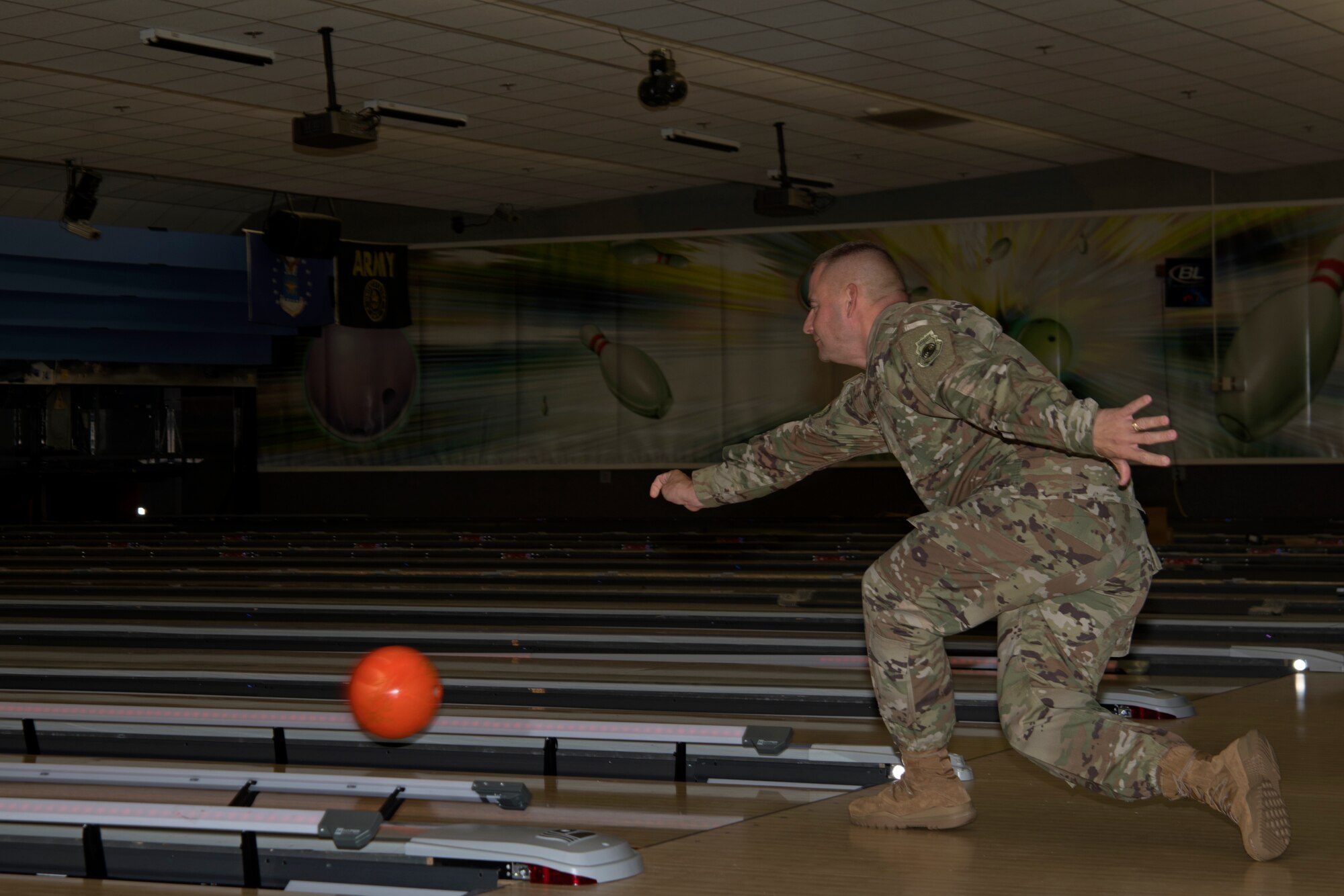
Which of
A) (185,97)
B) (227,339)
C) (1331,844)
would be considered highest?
(185,97)

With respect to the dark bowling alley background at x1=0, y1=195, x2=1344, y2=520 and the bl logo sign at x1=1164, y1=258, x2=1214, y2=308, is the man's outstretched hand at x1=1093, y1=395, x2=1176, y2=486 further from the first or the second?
the bl logo sign at x1=1164, y1=258, x2=1214, y2=308

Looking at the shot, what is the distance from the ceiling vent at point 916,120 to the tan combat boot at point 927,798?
7.79 metres

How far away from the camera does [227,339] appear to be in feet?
45.5

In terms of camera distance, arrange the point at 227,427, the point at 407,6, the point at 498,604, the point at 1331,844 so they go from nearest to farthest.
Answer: the point at 1331,844, the point at 498,604, the point at 407,6, the point at 227,427

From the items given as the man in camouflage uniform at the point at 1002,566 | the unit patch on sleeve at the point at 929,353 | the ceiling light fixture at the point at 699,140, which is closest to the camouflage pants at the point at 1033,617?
the man in camouflage uniform at the point at 1002,566

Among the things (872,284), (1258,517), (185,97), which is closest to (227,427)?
(185,97)

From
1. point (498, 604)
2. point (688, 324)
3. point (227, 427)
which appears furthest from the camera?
point (227, 427)

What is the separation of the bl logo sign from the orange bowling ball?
1016cm

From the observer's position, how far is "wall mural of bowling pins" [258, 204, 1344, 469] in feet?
38.6

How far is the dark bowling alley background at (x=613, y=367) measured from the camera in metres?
11.8

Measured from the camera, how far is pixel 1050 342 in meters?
12.2

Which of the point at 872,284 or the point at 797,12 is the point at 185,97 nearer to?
the point at 797,12

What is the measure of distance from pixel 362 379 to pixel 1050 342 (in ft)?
22.5

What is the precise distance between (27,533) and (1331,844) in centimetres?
1107
